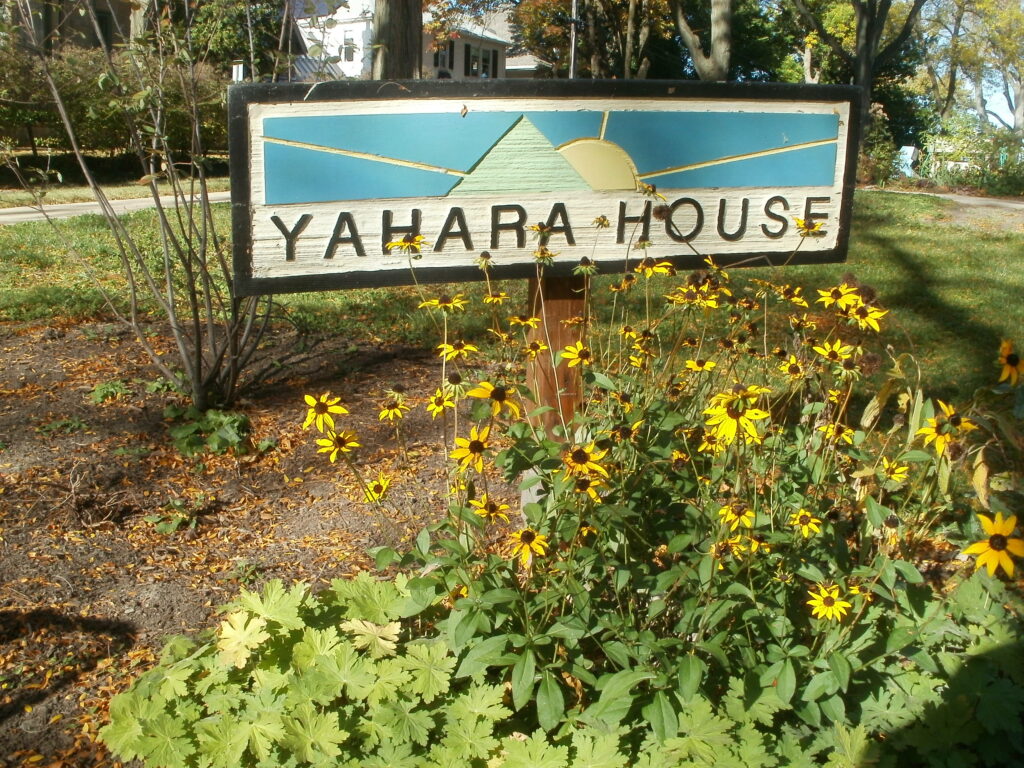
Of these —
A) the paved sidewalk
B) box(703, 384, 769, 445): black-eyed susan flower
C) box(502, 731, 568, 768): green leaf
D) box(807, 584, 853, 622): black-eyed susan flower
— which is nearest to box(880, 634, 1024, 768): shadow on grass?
box(807, 584, 853, 622): black-eyed susan flower

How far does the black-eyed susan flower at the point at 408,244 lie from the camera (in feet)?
8.55

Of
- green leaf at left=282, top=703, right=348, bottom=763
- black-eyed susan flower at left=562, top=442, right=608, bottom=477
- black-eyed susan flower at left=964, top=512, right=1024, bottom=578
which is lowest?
green leaf at left=282, top=703, right=348, bottom=763

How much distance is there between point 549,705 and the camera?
204cm

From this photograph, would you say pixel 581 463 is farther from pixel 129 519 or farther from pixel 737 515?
pixel 129 519

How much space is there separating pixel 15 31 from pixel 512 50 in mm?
48173

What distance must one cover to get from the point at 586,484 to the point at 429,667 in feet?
2.09

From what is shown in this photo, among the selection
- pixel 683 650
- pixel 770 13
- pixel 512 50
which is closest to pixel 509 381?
pixel 683 650

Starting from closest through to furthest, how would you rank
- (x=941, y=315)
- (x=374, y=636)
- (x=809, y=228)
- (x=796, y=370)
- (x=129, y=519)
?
(x=374, y=636), (x=796, y=370), (x=809, y=228), (x=129, y=519), (x=941, y=315)

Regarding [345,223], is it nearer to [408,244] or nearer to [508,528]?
[408,244]

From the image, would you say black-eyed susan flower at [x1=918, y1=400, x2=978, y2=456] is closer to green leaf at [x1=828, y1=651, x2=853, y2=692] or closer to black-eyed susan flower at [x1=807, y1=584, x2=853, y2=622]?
black-eyed susan flower at [x1=807, y1=584, x2=853, y2=622]

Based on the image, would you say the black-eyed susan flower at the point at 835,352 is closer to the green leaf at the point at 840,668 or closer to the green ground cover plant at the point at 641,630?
the green ground cover plant at the point at 641,630

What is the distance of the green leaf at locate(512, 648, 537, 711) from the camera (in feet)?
6.59

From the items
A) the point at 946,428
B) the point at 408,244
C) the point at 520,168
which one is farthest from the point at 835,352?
the point at 408,244

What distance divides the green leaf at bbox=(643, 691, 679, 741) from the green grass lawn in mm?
2103
